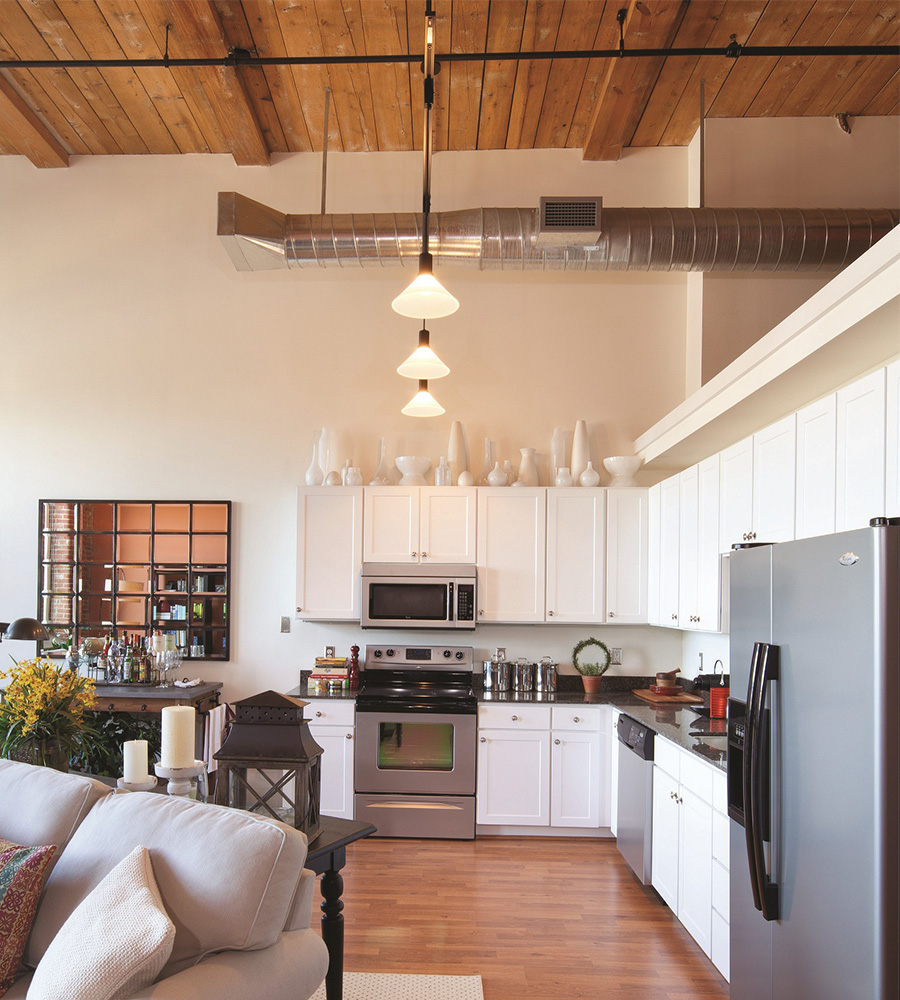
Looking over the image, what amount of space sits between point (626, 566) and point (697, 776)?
2.04m

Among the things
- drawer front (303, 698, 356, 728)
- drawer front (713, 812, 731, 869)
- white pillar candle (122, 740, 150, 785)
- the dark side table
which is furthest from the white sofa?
drawer front (303, 698, 356, 728)

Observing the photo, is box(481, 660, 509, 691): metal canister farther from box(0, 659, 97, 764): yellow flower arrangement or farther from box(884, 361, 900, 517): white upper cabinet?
box(884, 361, 900, 517): white upper cabinet

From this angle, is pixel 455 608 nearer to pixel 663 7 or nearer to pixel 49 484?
pixel 49 484

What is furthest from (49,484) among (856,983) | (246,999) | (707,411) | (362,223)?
(856,983)

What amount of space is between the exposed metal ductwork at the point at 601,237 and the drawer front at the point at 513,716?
256 cm

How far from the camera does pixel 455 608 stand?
522 centimetres

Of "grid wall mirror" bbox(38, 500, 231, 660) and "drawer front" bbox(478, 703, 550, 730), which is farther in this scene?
"grid wall mirror" bbox(38, 500, 231, 660)

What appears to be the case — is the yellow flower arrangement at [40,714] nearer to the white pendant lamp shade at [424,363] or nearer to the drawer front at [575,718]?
the white pendant lamp shade at [424,363]

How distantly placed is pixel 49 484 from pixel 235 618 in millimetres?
1592

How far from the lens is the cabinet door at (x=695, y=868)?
3.23m

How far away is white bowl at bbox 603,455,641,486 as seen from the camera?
5352mm

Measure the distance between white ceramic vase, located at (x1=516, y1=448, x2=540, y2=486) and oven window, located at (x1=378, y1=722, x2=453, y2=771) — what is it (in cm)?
161

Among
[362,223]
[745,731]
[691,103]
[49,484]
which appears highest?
[691,103]

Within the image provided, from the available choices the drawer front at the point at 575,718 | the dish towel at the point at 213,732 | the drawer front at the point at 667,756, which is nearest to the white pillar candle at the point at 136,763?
the drawer front at the point at 667,756
